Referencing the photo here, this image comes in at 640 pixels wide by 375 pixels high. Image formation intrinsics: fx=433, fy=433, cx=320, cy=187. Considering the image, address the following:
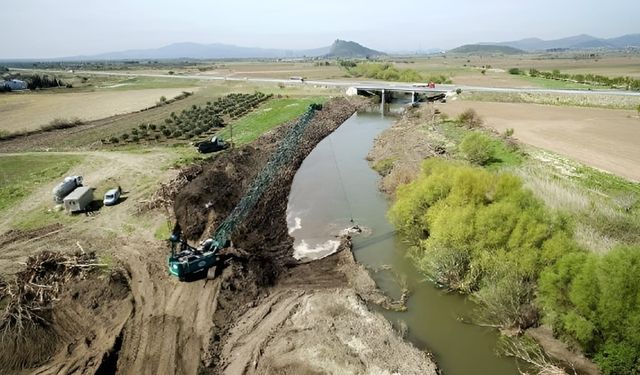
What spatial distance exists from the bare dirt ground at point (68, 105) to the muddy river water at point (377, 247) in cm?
4725

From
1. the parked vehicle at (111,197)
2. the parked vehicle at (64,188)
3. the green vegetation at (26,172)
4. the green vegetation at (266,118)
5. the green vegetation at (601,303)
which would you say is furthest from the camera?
the green vegetation at (266,118)

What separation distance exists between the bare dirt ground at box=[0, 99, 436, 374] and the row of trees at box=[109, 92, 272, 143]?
2741cm

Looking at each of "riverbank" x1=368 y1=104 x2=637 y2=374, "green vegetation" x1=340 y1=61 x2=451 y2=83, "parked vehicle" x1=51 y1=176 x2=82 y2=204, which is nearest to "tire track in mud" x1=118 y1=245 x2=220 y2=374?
"parked vehicle" x1=51 y1=176 x2=82 y2=204

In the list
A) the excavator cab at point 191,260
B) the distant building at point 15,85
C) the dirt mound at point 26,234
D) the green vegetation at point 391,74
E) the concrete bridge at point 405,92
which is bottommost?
the dirt mound at point 26,234

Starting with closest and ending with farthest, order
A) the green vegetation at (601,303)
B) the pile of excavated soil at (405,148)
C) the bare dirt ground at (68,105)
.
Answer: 1. the green vegetation at (601,303)
2. the pile of excavated soil at (405,148)
3. the bare dirt ground at (68,105)

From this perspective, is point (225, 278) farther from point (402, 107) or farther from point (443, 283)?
point (402, 107)

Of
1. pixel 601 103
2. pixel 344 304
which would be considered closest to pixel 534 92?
pixel 601 103

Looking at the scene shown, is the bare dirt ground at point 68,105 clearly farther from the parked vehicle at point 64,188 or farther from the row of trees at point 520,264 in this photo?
the row of trees at point 520,264

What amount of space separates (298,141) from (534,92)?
5464cm

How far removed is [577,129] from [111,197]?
58505 millimetres

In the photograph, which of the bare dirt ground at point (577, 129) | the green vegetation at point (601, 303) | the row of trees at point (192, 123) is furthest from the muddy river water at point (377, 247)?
the bare dirt ground at point (577, 129)

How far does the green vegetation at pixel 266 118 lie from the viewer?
2406 inches

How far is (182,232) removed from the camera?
30.8 meters

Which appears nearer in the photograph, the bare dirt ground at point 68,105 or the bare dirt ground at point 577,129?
the bare dirt ground at point 577,129
